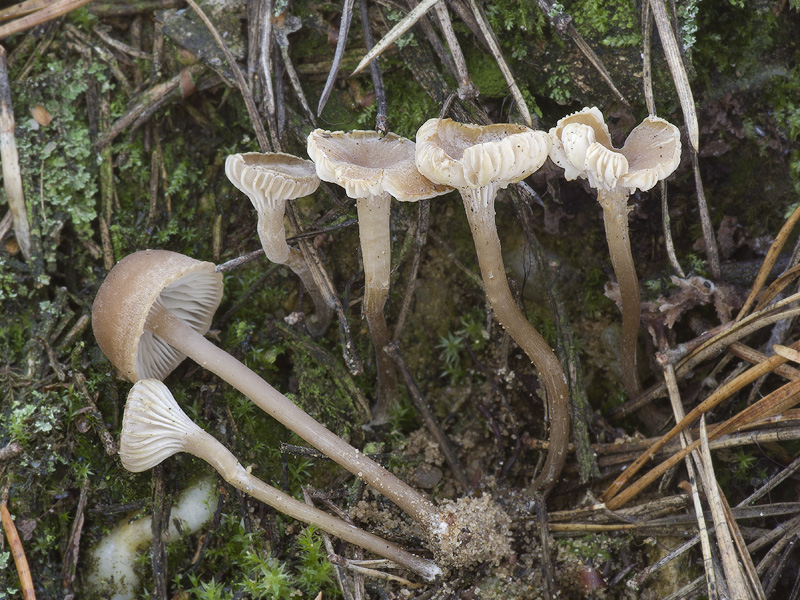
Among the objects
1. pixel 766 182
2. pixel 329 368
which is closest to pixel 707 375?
pixel 766 182

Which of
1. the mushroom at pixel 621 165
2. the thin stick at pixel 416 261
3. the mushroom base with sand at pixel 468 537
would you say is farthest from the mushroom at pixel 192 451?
the mushroom at pixel 621 165

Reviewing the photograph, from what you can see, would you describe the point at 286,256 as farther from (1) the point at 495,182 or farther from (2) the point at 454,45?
(2) the point at 454,45

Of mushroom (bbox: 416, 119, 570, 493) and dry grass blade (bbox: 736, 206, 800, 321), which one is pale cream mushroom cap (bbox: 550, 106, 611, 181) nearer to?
mushroom (bbox: 416, 119, 570, 493)

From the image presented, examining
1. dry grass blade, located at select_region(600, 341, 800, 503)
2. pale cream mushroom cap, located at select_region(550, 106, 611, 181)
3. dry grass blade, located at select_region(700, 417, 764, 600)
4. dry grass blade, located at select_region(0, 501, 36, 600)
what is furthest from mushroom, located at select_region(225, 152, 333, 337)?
dry grass blade, located at select_region(700, 417, 764, 600)

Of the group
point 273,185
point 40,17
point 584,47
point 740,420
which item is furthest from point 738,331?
point 40,17

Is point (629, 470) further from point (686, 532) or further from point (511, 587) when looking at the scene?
point (511, 587)

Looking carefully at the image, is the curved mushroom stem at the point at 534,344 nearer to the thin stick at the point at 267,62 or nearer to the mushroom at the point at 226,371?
the mushroom at the point at 226,371
